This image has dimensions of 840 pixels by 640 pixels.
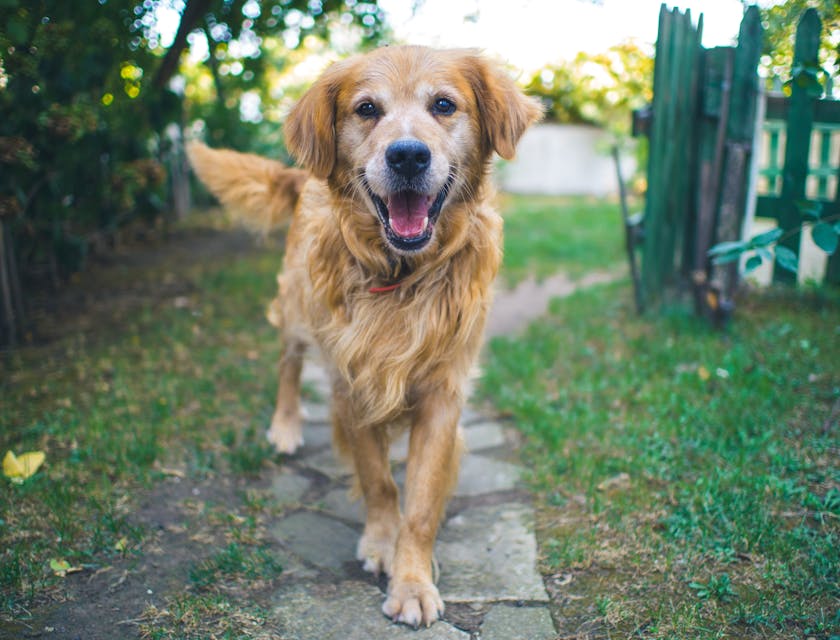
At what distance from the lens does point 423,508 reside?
2238mm

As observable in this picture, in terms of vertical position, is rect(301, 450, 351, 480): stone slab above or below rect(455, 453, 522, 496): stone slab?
below

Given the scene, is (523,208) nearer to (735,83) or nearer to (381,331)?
(735,83)

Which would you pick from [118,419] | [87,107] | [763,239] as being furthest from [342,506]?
[87,107]

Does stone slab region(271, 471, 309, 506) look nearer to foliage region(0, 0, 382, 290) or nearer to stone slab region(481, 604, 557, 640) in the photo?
stone slab region(481, 604, 557, 640)

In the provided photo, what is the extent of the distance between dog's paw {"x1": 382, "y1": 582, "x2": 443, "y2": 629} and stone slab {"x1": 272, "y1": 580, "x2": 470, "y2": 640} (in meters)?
0.02

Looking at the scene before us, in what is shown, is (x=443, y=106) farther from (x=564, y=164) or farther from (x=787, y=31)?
(x=564, y=164)

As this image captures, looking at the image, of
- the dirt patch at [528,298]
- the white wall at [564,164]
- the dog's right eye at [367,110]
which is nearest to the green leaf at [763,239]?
the dog's right eye at [367,110]

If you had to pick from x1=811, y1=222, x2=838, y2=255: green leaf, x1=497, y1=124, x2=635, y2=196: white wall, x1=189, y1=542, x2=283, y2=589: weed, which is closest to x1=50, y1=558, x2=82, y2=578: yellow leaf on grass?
x1=189, y1=542, x2=283, y2=589: weed

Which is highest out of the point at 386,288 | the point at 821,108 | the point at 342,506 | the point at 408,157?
the point at 821,108

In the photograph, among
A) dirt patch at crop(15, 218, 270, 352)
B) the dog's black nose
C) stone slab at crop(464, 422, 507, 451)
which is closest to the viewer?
the dog's black nose

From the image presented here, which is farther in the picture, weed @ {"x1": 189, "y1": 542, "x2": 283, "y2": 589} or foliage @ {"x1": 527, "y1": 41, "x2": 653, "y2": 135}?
foliage @ {"x1": 527, "y1": 41, "x2": 653, "y2": 135}

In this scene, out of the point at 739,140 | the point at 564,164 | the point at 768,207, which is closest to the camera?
the point at 739,140

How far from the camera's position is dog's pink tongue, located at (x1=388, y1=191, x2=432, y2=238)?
229 cm

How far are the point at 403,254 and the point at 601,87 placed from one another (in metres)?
11.9
